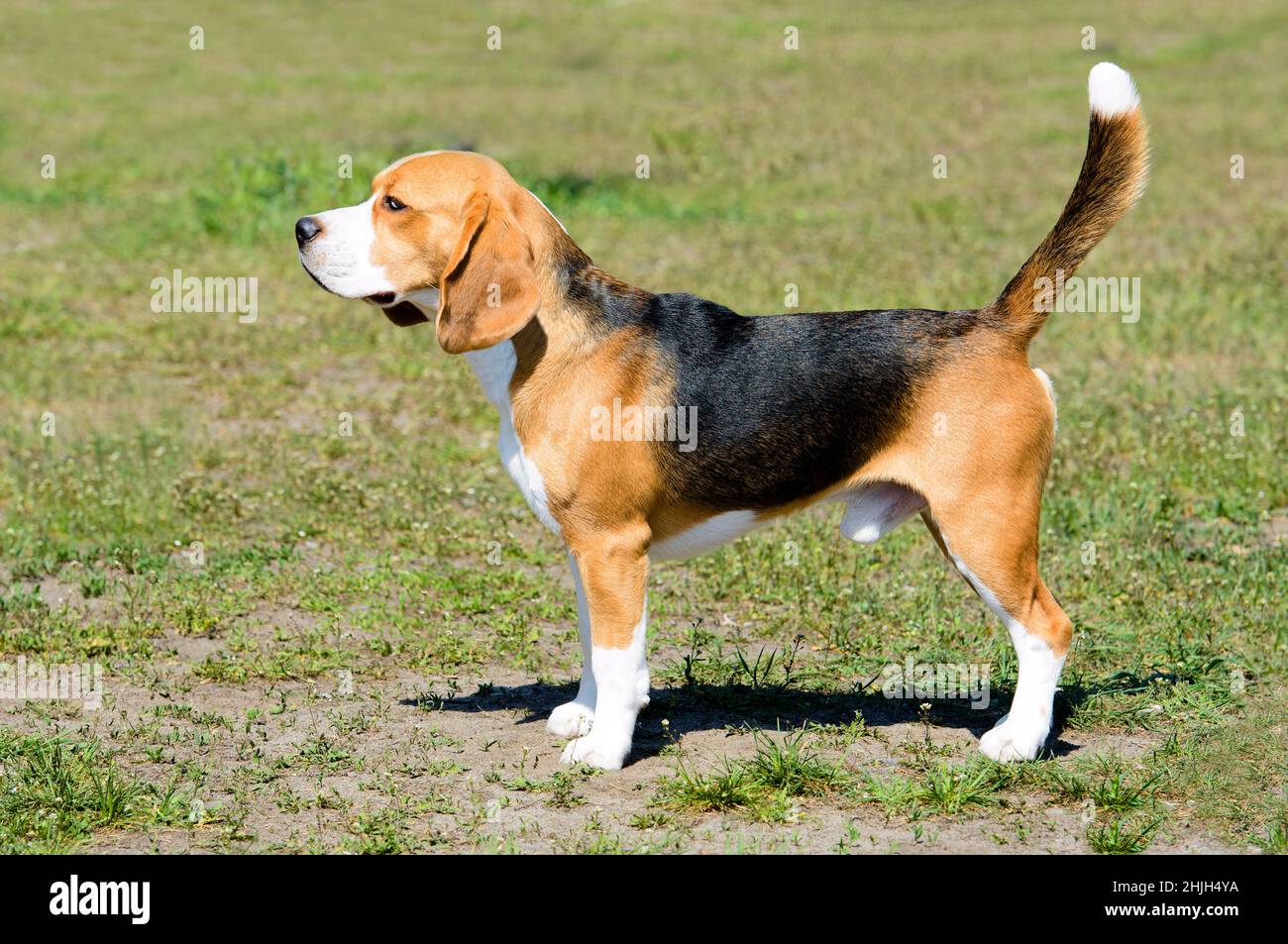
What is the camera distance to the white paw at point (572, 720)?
20.1ft

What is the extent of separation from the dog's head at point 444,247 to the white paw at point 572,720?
1.58 meters

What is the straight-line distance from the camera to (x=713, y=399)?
5.75 meters

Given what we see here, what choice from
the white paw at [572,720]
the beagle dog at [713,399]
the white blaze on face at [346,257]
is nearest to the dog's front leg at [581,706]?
the white paw at [572,720]

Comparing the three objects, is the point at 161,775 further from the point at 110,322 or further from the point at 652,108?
the point at 652,108

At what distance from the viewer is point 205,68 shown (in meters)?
26.7

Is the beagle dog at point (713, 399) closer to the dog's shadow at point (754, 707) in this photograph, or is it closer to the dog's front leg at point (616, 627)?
the dog's front leg at point (616, 627)

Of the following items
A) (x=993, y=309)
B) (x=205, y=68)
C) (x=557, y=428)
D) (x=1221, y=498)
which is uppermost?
(x=205, y=68)

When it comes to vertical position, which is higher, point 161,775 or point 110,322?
point 110,322

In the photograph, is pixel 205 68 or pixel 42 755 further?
pixel 205 68

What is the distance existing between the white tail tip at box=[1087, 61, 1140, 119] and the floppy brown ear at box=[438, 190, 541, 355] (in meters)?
2.24

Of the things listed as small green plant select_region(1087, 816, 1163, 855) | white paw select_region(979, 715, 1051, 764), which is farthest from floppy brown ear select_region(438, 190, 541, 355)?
small green plant select_region(1087, 816, 1163, 855)

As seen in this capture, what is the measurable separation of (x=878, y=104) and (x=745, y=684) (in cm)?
1765

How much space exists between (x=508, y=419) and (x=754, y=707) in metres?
1.71

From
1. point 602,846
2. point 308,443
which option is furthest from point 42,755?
point 308,443
